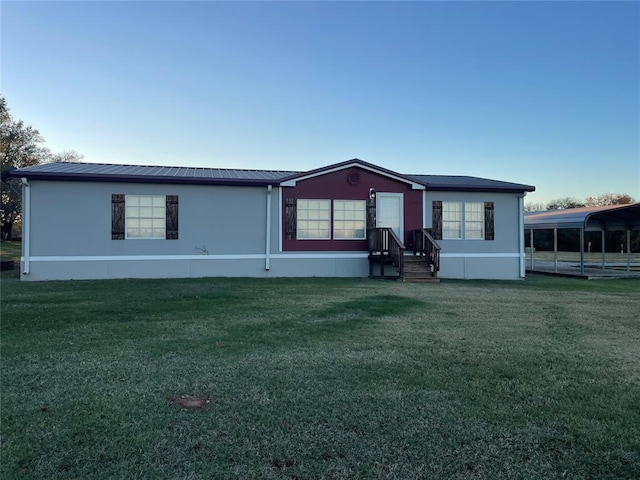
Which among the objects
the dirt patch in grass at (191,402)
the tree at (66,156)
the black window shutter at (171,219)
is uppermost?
the tree at (66,156)

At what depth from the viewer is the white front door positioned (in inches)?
513

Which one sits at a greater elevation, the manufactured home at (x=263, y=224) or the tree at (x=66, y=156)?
the tree at (x=66, y=156)

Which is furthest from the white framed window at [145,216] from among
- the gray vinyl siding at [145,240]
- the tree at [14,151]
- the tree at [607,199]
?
the tree at [607,199]

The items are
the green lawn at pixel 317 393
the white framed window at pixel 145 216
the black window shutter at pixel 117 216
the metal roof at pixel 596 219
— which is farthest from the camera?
the metal roof at pixel 596 219

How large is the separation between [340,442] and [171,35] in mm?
12613

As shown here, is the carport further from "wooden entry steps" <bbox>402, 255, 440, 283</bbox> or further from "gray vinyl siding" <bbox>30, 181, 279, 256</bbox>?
"gray vinyl siding" <bbox>30, 181, 279, 256</bbox>

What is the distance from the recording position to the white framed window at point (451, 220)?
1340 centimetres

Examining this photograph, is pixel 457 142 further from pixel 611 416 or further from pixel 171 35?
pixel 611 416

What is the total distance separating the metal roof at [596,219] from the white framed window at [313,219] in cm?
863

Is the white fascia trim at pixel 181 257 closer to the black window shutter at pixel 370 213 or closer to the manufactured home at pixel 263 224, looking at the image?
the manufactured home at pixel 263 224

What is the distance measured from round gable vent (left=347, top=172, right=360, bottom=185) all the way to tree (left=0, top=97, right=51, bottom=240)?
1067 inches

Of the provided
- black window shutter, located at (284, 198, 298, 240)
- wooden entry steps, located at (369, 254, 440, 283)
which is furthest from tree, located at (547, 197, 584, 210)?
black window shutter, located at (284, 198, 298, 240)

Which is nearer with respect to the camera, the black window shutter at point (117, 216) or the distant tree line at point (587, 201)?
the black window shutter at point (117, 216)

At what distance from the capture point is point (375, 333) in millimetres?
5453
